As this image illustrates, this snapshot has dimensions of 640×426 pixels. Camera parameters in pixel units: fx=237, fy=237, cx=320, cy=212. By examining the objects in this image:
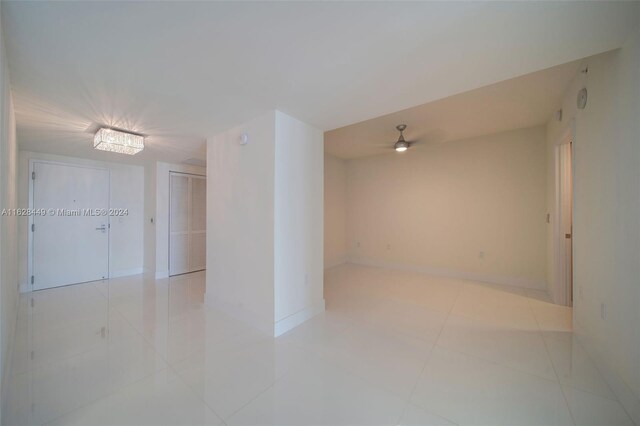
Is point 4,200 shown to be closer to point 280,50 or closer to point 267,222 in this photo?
point 267,222

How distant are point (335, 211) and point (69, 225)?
480 centimetres

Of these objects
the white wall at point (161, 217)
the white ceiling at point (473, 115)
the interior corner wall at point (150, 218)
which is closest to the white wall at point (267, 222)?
the white ceiling at point (473, 115)

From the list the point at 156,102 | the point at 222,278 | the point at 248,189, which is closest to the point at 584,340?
the point at 248,189

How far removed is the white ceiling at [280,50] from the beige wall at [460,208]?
2.63m

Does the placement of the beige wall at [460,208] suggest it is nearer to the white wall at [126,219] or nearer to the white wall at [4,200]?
the white wall at [126,219]

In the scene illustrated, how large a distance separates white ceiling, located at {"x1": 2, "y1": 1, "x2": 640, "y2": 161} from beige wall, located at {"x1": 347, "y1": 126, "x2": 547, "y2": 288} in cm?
263

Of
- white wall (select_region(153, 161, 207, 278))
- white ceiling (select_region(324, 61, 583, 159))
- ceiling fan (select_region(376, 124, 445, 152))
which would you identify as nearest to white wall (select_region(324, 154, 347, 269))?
white ceiling (select_region(324, 61, 583, 159))

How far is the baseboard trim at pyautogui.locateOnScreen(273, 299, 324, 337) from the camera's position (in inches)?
93.5

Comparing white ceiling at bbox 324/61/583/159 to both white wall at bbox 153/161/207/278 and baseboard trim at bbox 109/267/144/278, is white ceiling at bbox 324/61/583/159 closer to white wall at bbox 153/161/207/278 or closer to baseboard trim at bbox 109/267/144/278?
white wall at bbox 153/161/207/278

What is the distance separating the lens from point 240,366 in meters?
1.87

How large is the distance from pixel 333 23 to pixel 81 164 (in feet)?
16.6

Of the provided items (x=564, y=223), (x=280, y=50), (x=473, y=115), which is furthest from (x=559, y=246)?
(x=280, y=50)

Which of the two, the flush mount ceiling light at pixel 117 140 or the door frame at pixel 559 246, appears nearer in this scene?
the flush mount ceiling light at pixel 117 140

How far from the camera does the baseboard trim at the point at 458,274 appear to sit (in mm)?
3699
